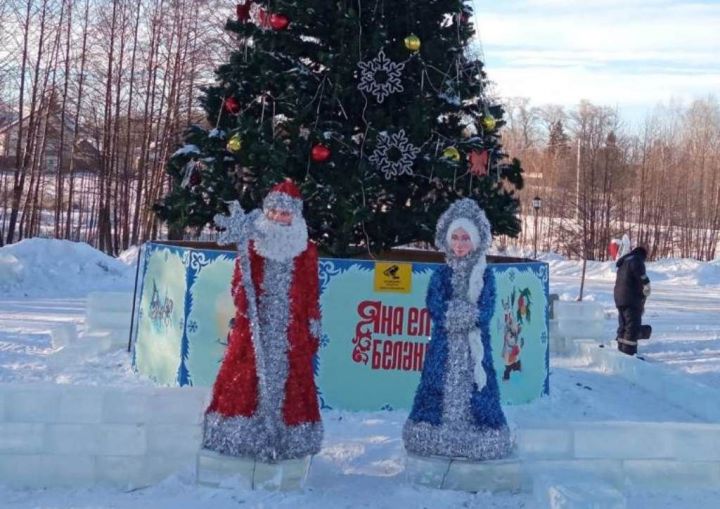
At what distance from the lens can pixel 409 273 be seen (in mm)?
7723

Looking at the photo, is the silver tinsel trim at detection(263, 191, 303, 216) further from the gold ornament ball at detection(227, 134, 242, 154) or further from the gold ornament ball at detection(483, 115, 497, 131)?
the gold ornament ball at detection(483, 115, 497, 131)

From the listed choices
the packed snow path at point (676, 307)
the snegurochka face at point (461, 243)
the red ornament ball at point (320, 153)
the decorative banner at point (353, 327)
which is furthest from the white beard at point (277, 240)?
the packed snow path at point (676, 307)

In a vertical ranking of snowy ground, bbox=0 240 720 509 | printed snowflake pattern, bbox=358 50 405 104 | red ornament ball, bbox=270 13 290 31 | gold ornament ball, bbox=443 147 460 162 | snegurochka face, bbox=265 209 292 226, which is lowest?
snowy ground, bbox=0 240 720 509

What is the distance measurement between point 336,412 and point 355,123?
2886mm

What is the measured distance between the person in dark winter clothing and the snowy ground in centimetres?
48

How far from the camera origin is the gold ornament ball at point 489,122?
846 centimetres

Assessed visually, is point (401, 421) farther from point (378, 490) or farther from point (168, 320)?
point (168, 320)

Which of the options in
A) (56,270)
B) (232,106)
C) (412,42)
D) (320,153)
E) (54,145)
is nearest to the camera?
(320,153)

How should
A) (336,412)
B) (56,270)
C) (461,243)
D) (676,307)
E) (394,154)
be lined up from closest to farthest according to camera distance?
(461,243)
(336,412)
(394,154)
(676,307)
(56,270)

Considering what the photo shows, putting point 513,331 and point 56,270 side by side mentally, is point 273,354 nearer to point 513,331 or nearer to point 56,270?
point 513,331

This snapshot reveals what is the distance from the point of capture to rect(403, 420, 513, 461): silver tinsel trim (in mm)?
5504

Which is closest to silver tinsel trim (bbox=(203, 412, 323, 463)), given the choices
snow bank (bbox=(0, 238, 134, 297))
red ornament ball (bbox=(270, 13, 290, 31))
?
red ornament ball (bbox=(270, 13, 290, 31))

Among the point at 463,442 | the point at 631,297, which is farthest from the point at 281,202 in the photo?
the point at 631,297

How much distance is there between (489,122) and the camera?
27.7 feet
